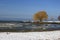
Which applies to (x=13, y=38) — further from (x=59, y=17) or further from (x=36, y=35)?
(x=59, y=17)

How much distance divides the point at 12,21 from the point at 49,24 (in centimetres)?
172

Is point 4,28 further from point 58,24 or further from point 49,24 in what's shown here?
point 58,24

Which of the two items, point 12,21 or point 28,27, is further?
point 28,27

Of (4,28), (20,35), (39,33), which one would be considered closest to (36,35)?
(39,33)

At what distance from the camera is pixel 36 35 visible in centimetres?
592

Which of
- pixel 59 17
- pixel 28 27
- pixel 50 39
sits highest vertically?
pixel 59 17

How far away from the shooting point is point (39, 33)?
242 inches

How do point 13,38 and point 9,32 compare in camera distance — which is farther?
point 9,32

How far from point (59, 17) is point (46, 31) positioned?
915 mm

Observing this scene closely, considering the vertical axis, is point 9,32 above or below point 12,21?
below

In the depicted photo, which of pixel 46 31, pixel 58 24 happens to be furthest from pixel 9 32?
pixel 58 24

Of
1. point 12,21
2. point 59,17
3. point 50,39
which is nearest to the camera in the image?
point 50,39

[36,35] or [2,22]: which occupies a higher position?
[2,22]

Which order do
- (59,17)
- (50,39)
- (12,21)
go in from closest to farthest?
(50,39), (12,21), (59,17)
